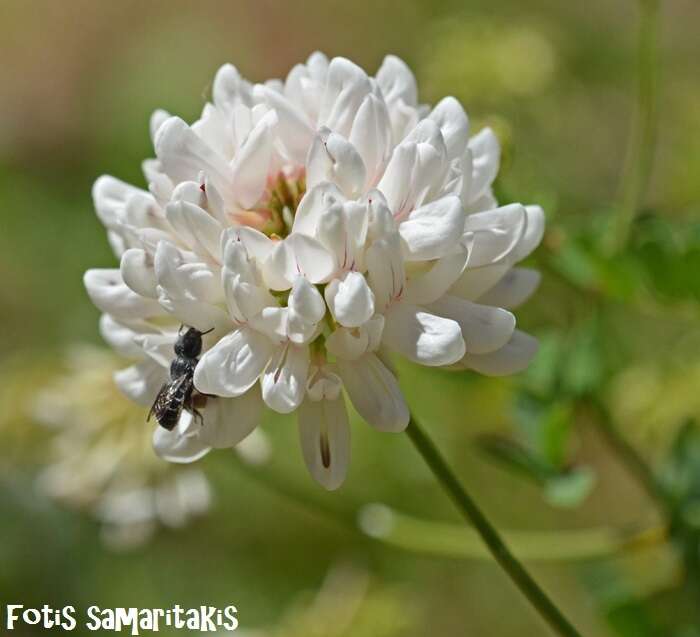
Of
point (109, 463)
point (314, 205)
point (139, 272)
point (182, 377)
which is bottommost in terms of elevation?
point (109, 463)

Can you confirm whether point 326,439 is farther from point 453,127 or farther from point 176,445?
point 453,127

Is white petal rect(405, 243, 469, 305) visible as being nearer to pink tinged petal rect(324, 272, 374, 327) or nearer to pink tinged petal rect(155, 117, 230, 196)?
pink tinged petal rect(324, 272, 374, 327)

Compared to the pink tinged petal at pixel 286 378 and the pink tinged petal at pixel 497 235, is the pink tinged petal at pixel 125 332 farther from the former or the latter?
the pink tinged petal at pixel 497 235

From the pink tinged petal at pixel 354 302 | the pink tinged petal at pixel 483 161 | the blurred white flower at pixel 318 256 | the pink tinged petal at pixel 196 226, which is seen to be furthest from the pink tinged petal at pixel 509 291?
the pink tinged petal at pixel 196 226

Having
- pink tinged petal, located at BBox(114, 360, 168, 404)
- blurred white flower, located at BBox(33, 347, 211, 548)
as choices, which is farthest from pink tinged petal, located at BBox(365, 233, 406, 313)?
blurred white flower, located at BBox(33, 347, 211, 548)

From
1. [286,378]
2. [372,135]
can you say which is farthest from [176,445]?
[372,135]

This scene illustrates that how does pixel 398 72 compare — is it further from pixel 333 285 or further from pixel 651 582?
pixel 651 582
